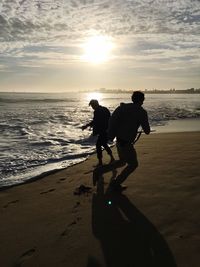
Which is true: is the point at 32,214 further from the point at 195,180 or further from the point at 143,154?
the point at 143,154

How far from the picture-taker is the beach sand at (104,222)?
4359 mm

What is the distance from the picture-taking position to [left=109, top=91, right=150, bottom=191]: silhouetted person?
A: 639 cm

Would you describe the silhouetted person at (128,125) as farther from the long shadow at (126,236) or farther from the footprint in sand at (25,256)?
the footprint in sand at (25,256)

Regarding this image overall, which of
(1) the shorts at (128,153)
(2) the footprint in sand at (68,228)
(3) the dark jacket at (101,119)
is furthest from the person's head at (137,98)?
(3) the dark jacket at (101,119)

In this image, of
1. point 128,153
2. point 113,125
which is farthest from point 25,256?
point 113,125

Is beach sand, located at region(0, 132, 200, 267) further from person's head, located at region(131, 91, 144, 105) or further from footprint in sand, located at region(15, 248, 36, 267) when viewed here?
person's head, located at region(131, 91, 144, 105)

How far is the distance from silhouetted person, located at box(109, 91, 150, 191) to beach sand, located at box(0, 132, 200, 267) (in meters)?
0.62

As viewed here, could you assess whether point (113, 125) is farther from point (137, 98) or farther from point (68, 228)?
point (68, 228)

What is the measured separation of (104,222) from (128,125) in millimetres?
1857

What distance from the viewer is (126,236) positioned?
4871 millimetres

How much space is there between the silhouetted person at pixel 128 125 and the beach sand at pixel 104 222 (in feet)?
2.02

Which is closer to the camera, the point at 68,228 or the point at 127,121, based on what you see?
the point at 68,228

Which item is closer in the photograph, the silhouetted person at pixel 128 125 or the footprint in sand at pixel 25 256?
the footprint in sand at pixel 25 256

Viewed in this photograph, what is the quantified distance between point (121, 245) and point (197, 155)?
19.1 ft
